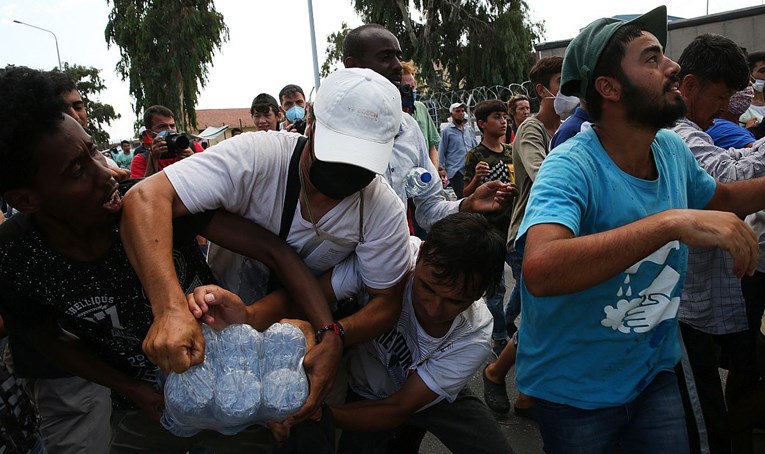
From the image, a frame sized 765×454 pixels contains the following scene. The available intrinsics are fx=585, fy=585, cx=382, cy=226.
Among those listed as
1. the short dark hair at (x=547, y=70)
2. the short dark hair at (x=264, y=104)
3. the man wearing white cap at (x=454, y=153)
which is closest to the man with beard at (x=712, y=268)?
the short dark hair at (x=547, y=70)

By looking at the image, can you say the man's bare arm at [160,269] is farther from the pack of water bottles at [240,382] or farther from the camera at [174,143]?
the camera at [174,143]

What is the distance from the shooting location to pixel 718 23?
15188mm

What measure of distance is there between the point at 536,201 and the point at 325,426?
3.25ft

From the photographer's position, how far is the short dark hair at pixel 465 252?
6.79 feet

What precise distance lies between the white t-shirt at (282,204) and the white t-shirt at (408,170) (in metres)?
0.94

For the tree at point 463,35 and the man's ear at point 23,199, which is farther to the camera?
the tree at point 463,35

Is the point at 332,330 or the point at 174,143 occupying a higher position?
the point at 174,143

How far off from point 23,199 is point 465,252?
1.39 metres

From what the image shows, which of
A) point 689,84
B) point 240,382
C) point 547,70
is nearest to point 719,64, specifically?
point 689,84

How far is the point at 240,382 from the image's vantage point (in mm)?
1469

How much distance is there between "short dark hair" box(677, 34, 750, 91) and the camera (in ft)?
8.16

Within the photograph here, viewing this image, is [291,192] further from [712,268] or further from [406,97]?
[406,97]

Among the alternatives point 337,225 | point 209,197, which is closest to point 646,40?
point 337,225

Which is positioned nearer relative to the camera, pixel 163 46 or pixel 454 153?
pixel 454 153
